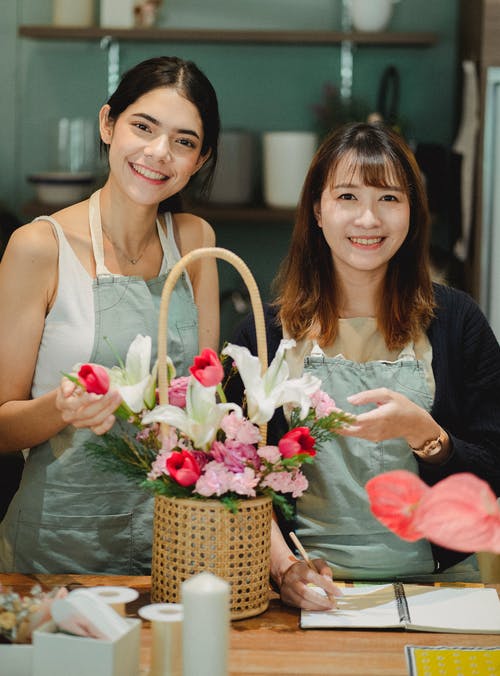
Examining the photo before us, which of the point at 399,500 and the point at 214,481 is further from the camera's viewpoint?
the point at 214,481

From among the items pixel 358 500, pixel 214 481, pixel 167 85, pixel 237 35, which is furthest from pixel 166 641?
pixel 237 35

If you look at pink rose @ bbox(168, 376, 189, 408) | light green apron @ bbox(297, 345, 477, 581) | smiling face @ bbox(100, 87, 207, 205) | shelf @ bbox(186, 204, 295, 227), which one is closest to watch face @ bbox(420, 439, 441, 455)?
light green apron @ bbox(297, 345, 477, 581)

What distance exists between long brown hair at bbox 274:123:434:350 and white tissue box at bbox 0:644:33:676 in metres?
0.82

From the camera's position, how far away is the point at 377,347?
75.9 inches

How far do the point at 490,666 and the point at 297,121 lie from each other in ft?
8.57

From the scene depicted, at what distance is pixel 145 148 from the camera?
6.30 ft

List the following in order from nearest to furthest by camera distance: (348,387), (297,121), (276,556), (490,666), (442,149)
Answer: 1. (490,666)
2. (276,556)
3. (348,387)
4. (442,149)
5. (297,121)

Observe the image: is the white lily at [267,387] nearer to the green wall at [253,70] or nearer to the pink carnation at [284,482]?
the pink carnation at [284,482]

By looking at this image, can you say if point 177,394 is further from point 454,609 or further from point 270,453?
point 454,609

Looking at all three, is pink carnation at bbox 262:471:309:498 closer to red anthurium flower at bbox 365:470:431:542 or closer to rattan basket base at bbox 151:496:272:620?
rattan basket base at bbox 151:496:272:620

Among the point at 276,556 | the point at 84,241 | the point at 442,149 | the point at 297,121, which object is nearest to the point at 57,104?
the point at 297,121

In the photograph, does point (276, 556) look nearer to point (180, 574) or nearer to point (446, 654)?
point (180, 574)

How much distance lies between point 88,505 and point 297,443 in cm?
61

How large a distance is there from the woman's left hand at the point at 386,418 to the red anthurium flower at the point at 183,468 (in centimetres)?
24
